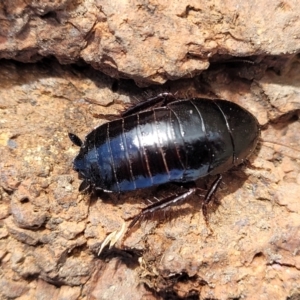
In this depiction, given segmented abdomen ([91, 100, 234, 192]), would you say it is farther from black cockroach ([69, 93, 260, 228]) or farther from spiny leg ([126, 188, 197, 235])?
spiny leg ([126, 188, 197, 235])

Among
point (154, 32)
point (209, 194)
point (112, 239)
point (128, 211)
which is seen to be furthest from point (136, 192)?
point (154, 32)

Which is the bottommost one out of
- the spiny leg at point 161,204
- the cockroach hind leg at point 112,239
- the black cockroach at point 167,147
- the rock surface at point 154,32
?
the cockroach hind leg at point 112,239

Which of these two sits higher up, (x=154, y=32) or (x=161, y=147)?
(x=154, y=32)

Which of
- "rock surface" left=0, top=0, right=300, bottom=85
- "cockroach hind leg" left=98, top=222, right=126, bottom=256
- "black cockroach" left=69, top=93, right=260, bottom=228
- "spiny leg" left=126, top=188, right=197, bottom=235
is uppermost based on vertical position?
"rock surface" left=0, top=0, right=300, bottom=85

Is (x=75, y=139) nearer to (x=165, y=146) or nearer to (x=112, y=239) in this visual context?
(x=165, y=146)

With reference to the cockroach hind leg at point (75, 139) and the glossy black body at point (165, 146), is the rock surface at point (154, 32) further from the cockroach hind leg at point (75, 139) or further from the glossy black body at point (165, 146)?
the cockroach hind leg at point (75, 139)

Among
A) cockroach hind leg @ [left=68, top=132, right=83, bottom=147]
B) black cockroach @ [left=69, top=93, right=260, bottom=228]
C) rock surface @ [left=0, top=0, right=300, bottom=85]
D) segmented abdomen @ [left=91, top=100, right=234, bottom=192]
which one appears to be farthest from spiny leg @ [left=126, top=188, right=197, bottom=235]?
rock surface @ [left=0, top=0, right=300, bottom=85]

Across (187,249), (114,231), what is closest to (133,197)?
(114,231)

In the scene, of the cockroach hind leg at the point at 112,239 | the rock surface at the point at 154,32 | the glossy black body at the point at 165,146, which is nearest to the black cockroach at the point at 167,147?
the glossy black body at the point at 165,146
